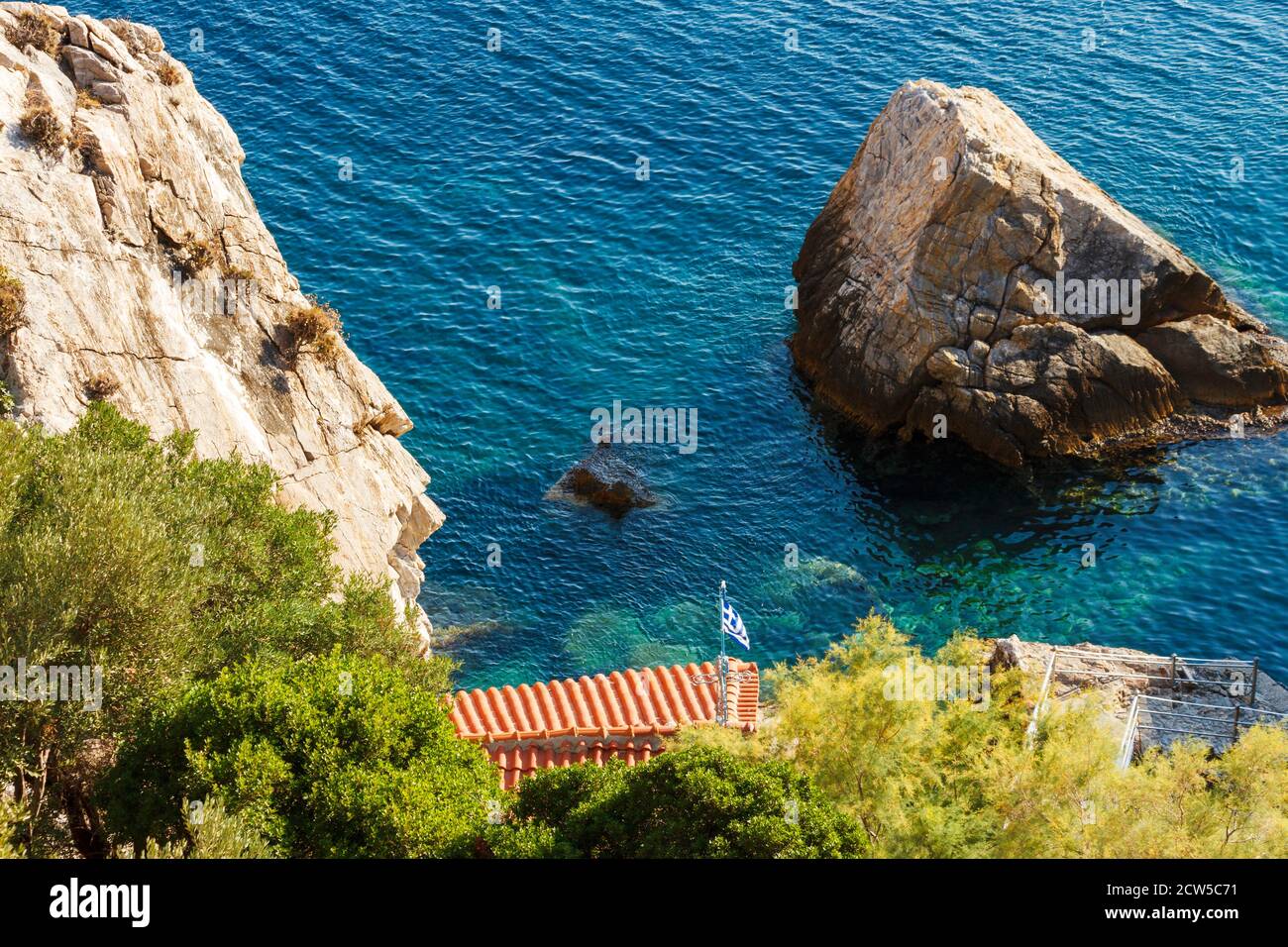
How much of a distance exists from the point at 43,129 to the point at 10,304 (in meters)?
5.22

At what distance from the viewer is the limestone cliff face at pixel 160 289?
1187 inches

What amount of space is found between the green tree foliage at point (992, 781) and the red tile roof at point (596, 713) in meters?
6.22

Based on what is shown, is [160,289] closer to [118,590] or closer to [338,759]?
[118,590]

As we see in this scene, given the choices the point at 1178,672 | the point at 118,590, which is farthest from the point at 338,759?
the point at 1178,672

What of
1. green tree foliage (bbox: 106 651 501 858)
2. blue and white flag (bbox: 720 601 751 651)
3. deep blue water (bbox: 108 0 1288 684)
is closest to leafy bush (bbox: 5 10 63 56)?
green tree foliage (bbox: 106 651 501 858)

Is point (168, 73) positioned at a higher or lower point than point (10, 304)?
higher

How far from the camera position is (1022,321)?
168 feet

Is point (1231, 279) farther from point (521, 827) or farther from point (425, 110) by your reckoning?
point (521, 827)

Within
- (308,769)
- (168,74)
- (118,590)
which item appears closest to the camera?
(308,769)

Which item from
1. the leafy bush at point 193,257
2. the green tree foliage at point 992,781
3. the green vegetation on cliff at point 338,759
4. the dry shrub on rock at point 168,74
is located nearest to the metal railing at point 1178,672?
→ the green tree foliage at point 992,781

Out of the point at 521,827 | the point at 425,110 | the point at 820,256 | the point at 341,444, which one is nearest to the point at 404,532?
the point at 341,444

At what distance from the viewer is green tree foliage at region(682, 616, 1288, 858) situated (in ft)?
78.7

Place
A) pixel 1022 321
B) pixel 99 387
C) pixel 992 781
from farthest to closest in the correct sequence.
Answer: pixel 1022 321 → pixel 99 387 → pixel 992 781

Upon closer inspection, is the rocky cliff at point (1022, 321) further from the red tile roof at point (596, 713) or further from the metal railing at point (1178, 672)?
the red tile roof at point (596, 713)
